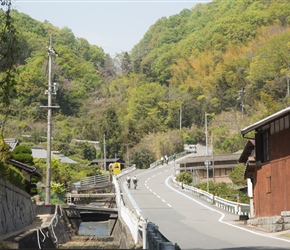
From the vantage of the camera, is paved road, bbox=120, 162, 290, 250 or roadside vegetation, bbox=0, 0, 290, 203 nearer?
paved road, bbox=120, 162, 290, 250

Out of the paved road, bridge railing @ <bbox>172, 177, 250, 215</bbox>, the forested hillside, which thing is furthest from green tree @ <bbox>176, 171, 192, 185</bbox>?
the forested hillside

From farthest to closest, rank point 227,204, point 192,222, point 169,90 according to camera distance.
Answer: point 169,90, point 227,204, point 192,222

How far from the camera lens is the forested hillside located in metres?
106

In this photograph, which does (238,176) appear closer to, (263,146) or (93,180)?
(93,180)

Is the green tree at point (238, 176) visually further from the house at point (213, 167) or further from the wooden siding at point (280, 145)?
the wooden siding at point (280, 145)

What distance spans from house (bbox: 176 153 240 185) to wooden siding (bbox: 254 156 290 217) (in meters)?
44.2

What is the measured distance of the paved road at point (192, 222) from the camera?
1884cm

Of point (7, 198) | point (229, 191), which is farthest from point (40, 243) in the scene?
point (229, 191)

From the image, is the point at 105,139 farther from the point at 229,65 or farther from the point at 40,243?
the point at 40,243

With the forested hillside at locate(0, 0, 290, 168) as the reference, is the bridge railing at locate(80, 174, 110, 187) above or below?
below

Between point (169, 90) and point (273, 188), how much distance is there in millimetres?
105070

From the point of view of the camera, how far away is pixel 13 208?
908 inches

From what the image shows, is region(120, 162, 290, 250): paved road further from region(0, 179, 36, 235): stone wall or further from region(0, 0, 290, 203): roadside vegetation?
region(0, 0, 290, 203): roadside vegetation

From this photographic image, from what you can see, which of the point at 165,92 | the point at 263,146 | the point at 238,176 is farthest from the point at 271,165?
the point at 165,92
